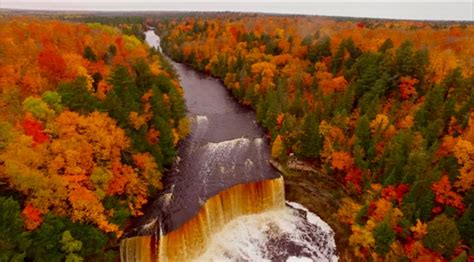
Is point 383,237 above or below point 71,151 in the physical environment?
below

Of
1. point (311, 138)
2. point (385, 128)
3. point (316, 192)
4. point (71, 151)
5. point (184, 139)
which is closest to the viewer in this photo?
point (71, 151)

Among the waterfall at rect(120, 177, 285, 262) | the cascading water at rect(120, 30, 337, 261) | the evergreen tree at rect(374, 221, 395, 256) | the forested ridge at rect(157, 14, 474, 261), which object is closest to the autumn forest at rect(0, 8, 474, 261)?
the evergreen tree at rect(374, 221, 395, 256)

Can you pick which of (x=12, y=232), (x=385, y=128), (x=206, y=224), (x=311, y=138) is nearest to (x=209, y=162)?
(x=206, y=224)

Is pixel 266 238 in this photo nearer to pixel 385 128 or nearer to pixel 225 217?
pixel 225 217

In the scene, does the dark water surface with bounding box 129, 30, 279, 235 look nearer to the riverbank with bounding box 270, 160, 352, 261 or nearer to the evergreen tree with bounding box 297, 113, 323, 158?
the riverbank with bounding box 270, 160, 352, 261

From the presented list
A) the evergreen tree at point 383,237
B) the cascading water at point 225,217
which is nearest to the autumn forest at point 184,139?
the evergreen tree at point 383,237

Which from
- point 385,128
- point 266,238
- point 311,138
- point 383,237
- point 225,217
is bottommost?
point 266,238

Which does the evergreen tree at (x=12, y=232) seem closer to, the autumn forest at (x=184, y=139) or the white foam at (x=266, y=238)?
the autumn forest at (x=184, y=139)
